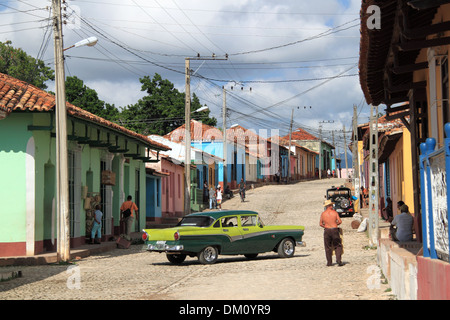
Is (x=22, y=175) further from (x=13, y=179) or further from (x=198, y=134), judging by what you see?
(x=198, y=134)

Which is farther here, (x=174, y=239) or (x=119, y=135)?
(x=119, y=135)

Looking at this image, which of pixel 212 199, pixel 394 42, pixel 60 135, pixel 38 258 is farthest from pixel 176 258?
pixel 212 199

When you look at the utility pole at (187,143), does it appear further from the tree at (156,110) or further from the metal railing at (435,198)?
the tree at (156,110)

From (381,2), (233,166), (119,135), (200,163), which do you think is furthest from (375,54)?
(233,166)

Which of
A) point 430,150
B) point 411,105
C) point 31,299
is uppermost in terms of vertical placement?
point 411,105

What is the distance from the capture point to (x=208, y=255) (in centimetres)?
1788

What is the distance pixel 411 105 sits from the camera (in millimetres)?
13914

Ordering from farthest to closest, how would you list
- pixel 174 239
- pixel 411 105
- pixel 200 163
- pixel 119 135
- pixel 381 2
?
pixel 200 163 → pixel 119 135 → pixel 174 239 → pixel 411 105 → pixel 381 2

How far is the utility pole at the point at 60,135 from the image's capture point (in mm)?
18969

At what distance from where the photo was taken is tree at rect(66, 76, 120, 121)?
63219 millimetres

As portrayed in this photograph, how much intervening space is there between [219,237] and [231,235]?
0.43 metres

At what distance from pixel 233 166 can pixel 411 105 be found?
4558 centimetres

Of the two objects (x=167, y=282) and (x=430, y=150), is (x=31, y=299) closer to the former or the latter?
(x=167, y=282)

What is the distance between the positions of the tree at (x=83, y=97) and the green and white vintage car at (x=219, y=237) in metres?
46.0
